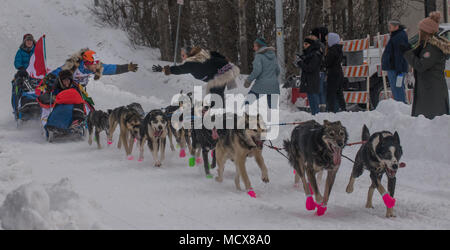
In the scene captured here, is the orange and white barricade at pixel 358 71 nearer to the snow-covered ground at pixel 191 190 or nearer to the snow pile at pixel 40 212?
the snow-covered ground at pixel 191 190

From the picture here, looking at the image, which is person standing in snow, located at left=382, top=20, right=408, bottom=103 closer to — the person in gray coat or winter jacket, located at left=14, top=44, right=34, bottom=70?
the person in gray coat

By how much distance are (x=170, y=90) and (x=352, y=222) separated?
12.7 meters

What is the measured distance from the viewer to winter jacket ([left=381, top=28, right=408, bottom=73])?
898cm

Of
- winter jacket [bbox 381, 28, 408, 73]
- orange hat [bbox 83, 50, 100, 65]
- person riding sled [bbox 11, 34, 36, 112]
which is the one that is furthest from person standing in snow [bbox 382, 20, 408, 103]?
person riding sled [bbox 11, 34, 36, 112]

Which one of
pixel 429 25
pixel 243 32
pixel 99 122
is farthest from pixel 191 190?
pixel 243 32

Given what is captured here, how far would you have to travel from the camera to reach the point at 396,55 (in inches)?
354

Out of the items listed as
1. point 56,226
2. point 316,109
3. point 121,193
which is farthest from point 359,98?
point 56,226

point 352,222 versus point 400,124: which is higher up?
point 400,124

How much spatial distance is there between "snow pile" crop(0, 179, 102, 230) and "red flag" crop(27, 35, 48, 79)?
8.06 m

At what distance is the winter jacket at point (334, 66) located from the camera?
9.79m

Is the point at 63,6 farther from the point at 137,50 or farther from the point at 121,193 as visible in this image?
the point at 121,193

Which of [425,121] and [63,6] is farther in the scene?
[63,6]

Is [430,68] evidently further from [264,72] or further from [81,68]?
[81,68]

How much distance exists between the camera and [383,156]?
4.85 metres
